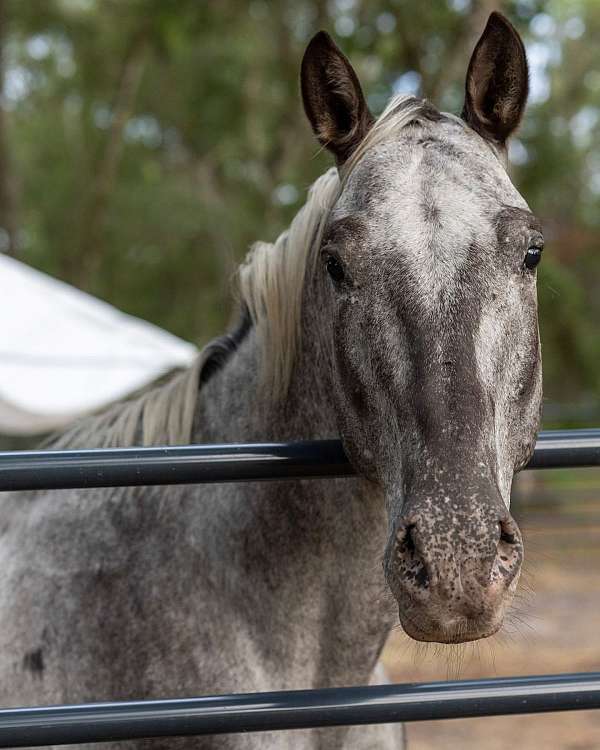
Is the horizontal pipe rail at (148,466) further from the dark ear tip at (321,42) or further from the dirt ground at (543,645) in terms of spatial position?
the dark ear tip at (321,42)

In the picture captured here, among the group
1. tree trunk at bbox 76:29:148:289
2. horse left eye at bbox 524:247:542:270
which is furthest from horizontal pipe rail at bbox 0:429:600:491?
tree trunk at bbox 76:29:148:289

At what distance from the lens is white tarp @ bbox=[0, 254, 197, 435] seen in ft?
18.5

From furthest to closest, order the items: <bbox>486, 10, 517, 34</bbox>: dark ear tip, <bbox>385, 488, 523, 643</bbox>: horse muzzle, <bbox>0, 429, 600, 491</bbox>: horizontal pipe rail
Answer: <bbox>486, 10, 517, 34</bbox>: dark ear tip < <bbox>0, 429, 600, 491</bbox>: horizontal pipe rail < <bbox>385, 488, 523, 643</bbox>: horse muzzle

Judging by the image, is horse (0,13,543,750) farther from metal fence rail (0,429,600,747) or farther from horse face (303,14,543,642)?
metal fence rail (0,429,600,747)

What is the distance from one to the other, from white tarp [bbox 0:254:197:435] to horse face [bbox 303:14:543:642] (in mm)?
3628

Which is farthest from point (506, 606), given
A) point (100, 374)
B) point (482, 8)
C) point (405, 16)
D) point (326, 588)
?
point (405, 16)

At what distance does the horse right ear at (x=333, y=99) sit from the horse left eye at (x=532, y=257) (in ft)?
1.60

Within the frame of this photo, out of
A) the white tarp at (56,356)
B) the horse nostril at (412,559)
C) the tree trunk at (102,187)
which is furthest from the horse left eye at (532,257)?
the tree trunk at (102,187)

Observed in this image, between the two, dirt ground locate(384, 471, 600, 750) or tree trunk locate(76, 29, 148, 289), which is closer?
dirt ground locate(384, 471, 600, 750)

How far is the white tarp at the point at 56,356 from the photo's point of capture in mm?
5637

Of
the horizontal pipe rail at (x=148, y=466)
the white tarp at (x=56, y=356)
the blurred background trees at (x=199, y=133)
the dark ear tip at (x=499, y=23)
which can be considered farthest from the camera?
the blurred background trees at (x=199, y=133)

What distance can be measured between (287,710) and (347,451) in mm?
481

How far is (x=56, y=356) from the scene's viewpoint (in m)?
5.91

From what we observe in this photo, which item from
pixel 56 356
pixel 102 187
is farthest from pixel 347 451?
pixel 102 187
